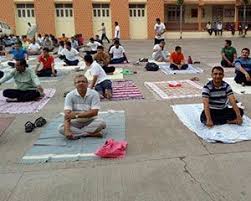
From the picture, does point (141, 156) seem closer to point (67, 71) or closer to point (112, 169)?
point (112, 169)

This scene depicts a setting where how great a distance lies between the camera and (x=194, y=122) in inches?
264

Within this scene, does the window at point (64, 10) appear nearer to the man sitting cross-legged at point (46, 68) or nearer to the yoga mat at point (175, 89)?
the man sitting cross-legged at point (46, 68)

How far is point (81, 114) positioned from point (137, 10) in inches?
1189

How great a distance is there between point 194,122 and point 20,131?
118 inches

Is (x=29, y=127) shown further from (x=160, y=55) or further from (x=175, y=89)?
(x=160, y=55)

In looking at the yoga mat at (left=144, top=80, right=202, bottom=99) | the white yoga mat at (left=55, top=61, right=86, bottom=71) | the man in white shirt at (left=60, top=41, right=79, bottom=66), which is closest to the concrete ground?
the yoga mat at (left=144, top=80, right=202, bottom=99)

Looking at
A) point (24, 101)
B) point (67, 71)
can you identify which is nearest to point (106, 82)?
point (24, 101)

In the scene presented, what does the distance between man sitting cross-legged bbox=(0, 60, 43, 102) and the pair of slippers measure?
2096 mm

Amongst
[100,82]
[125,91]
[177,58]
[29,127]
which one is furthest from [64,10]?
[29,127]

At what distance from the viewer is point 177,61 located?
1352 cm

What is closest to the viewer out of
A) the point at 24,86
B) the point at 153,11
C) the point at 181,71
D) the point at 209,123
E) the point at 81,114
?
the point at 81,114

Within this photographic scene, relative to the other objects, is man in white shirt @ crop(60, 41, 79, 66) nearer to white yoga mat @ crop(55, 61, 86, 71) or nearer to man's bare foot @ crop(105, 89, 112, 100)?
white yoga mat @ crop(55, 61, 86, 71)

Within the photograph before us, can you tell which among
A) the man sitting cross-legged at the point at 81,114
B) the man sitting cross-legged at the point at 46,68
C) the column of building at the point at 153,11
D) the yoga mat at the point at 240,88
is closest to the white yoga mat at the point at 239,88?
the yoga mat at the point at 240,88

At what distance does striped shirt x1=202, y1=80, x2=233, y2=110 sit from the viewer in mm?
6273
